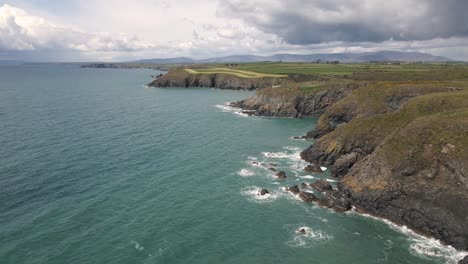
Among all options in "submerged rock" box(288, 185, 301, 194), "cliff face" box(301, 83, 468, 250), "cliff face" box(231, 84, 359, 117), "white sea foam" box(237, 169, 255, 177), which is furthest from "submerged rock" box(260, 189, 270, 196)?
"cliff face" box(231, 84, 359, 117)


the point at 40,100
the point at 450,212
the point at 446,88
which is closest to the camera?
the point at 450,212

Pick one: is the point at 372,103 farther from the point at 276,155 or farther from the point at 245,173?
the point at 245,173

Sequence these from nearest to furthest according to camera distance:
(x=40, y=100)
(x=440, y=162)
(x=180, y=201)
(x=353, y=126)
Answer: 1. (x=440, y=162)
2. (x=180, y=201)
3. (x=353, y=126)
4. (x=40, y=100)

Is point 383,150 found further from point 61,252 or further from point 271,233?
point 61,252

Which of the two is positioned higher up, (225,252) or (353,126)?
(353,126)

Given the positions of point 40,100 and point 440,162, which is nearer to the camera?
point 440,162

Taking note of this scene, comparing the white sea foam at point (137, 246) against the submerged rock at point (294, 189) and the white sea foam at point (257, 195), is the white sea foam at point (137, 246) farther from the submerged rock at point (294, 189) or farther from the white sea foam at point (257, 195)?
the submerged rock at point (294, 189)

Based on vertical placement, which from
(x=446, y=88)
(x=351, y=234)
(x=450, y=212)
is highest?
(x=446, y=88)

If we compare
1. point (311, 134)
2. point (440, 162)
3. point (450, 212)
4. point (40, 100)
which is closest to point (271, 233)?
point (450, 212)
